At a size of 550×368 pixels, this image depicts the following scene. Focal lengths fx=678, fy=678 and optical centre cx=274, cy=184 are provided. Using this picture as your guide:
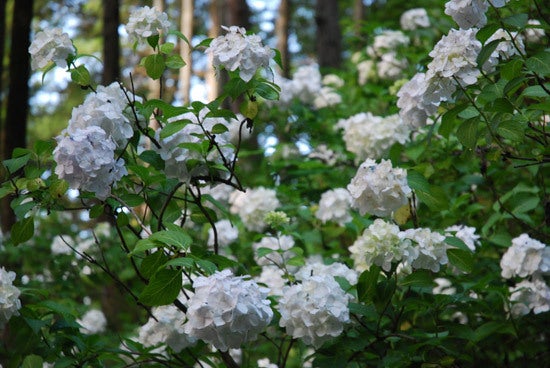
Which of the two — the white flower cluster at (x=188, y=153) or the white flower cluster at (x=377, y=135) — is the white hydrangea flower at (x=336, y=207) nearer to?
the white flower cluster at (x=377, y=135)

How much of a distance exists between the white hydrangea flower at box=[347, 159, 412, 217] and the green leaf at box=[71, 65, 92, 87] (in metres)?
1.03

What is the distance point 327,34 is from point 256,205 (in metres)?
4.65

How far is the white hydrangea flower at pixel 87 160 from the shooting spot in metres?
2.04

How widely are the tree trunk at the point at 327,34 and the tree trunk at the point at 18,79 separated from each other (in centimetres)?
417

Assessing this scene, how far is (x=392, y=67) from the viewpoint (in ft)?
16.7

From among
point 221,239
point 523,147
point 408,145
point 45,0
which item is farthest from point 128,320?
point 45,0

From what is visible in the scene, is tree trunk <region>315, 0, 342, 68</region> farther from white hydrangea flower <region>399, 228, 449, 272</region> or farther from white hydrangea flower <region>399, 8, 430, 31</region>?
white hydrangea flower <region>399, 228, 449, 272</region>

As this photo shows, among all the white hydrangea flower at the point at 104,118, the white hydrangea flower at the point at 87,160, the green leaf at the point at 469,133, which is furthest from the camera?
the white hydrangea flower at the point at 104,118

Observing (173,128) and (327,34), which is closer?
Answer: (173,128)

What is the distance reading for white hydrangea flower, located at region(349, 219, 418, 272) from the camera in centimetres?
233

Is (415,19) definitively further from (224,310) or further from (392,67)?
(224,310)

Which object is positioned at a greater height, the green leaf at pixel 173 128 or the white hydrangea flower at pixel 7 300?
the green leaf at pixel 173 128

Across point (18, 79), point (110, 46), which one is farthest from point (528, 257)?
point (110, 46)

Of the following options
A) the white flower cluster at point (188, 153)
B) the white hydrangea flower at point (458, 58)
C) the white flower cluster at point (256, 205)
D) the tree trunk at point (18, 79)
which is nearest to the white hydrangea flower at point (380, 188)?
the white hydrangea flower at point (458, 58)
